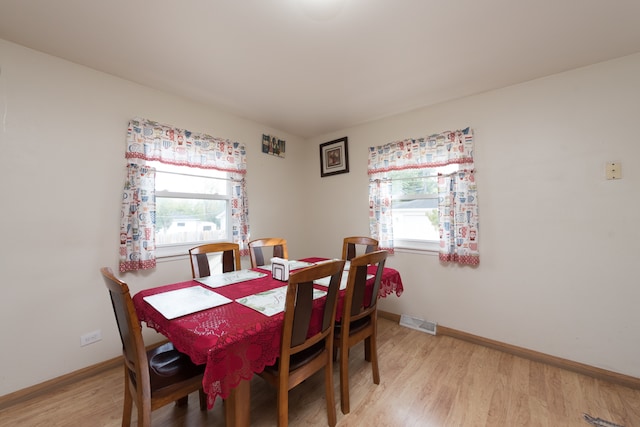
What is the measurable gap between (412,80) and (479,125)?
0.79 meters

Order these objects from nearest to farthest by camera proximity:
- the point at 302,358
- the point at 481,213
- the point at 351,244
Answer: the point at 302,358 < the point at 481,213 < the point at 351,244

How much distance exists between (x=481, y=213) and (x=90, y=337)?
336 centimetres

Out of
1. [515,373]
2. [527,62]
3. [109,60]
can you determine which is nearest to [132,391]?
Result: [109,60]

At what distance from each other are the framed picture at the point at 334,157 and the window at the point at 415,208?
0.66 m

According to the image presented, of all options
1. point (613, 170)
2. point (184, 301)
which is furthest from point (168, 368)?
point (613, 170)

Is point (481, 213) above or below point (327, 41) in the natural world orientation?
below

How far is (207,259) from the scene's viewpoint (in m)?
2.03

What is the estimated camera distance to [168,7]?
1.37 meters

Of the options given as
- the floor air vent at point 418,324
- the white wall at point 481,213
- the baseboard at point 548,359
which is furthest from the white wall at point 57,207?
the baseboard at point 548,359

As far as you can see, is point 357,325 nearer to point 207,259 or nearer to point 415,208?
point 207,259

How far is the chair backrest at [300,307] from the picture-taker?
110cm

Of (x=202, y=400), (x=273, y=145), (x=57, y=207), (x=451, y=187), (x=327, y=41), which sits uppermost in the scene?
(x=327, y=41)

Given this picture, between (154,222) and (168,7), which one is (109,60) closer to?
(168,7)

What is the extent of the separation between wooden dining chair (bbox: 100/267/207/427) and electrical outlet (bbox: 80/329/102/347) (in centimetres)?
94
